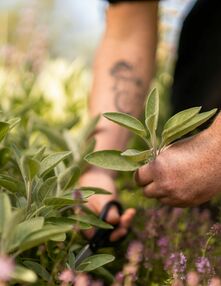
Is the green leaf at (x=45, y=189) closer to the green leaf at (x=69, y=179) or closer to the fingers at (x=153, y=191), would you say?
the green leaf at (x=69, y=179)

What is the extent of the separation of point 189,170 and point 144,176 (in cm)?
10

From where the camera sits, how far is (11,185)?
1.06m

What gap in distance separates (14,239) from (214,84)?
189 cm

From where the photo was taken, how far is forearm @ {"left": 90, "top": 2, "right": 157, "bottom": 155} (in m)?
1.99

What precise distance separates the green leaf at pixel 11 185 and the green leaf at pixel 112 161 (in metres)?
0.14

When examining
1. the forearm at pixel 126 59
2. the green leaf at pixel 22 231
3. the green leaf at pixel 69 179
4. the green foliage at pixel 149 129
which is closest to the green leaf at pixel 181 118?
the green foliage at pixel 149 129

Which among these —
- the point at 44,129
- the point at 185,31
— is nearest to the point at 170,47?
the point at 185,31

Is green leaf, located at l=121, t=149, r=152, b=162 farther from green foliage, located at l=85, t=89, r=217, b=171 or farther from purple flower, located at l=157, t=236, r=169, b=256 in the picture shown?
purple flower, located at l=157, t=236, r=169, b=256

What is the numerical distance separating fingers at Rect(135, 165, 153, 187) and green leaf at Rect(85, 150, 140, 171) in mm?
15

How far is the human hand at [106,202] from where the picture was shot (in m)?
1.41

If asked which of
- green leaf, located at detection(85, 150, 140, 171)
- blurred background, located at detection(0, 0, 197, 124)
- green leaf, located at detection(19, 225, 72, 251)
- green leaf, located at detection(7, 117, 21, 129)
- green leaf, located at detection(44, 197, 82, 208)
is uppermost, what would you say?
green leaf, located at detection(7, 117, 21, 129)

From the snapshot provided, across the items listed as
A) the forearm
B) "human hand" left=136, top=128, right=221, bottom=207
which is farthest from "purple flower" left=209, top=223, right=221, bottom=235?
the forearm

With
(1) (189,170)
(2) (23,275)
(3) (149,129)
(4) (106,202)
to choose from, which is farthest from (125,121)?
(4) (106,202)

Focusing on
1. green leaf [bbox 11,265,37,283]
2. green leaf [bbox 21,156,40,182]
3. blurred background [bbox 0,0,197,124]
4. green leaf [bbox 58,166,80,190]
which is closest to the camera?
green leaf [bbox 11,265,37,283]
